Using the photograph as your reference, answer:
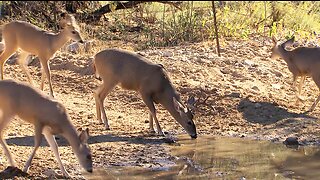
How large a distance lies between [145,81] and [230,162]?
6.66ft

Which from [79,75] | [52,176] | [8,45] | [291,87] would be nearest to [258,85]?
[291,87]

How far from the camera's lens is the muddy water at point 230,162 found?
10.0 m

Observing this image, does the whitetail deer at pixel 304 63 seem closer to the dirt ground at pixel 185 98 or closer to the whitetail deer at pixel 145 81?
the dirt ground at pixel 185 98

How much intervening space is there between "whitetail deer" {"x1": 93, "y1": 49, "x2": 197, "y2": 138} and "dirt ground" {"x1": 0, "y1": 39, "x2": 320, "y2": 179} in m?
0.44

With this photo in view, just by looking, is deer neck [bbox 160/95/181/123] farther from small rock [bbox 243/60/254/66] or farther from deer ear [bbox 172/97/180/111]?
small rock [bbox 243/60/254/66]

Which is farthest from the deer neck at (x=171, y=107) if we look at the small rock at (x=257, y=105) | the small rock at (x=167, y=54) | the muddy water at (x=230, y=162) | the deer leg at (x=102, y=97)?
the small rock at (x=167, y=54)

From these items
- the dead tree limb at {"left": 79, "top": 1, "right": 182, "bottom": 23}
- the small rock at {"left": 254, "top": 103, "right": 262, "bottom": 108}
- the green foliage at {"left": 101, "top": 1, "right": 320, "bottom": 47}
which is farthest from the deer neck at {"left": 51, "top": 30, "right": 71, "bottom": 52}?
the dead tree limb at {"left": 79, "top": 1, "right": 182, "bottom": 23}

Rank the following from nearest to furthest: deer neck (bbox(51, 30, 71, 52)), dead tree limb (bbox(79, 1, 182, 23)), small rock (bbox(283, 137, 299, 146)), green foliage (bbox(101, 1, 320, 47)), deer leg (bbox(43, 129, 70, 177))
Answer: deer leg (bbox(43, 129, 70, 177))
small rock (bbox(283, 137, 299, 146))
deer neck (bbox(51, 30, 71, 52))
green foliage (bbox(101, 1, 320, 47))
dead tree limb (bbox(79, 1, 182, 23))

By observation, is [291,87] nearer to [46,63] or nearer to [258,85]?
[258,85]

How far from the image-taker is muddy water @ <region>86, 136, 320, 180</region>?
394 inches

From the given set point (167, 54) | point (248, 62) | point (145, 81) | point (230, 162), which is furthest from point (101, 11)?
point (230, 162)

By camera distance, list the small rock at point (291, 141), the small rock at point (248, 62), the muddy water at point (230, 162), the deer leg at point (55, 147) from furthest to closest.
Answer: the small rock at point (248, 62) < the small rock at point (291, 141) < the muddy water at point (230, 162) < the deer leg at point (55, 147)

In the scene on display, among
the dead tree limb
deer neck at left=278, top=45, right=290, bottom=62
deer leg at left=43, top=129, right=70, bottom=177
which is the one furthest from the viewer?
the dead tree limb

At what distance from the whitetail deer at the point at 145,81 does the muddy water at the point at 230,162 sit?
0.45 meters
